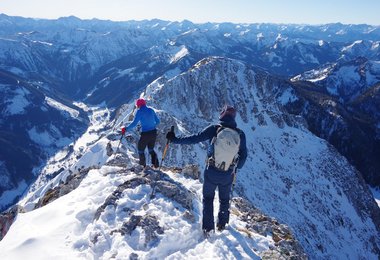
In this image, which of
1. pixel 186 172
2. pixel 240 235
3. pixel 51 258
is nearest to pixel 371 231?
pixel 186 172

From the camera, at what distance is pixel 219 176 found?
14.2m

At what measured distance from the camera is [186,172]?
2484cm

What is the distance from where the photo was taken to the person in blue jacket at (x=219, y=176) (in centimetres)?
1412

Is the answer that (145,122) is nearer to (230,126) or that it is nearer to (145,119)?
(145,119)

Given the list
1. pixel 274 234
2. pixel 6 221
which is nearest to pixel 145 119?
pixel 6 221

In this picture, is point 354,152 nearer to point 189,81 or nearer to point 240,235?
point 189,81

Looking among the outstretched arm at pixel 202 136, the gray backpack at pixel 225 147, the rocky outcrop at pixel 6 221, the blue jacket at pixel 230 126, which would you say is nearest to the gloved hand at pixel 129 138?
the rocky outcrop at pixel 6 221

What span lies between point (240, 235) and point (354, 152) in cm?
17578

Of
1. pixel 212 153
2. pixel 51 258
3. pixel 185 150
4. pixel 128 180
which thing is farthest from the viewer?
pixel 185 150

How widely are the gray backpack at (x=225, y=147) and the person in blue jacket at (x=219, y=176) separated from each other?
0.25 meters

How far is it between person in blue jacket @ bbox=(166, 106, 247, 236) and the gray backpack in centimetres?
25

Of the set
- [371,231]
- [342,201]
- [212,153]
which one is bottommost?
[371,231]

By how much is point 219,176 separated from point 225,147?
1234mm

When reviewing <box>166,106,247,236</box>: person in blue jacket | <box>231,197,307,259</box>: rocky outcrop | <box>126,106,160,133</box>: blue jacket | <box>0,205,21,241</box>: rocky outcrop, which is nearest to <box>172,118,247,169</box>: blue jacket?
<box>166,106,247,236</box>: person in blue jacket
